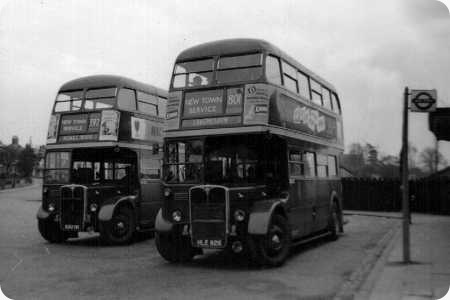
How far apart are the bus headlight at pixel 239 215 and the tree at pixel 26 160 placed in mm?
64443

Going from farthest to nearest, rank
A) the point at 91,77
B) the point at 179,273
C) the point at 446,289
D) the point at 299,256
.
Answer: the point at 91,77, the point at 299,256, the point at 179,273, the point at 446,289

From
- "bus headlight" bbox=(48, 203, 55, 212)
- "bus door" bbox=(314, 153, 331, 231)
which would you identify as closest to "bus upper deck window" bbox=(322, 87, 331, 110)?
"bus door" bbox=(314, 153, 331, 231)

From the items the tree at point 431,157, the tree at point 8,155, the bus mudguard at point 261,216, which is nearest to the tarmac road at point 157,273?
the bus mudguard at point 261,216

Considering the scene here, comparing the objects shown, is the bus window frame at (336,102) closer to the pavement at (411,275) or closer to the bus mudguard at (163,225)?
the pavement at (411,275)

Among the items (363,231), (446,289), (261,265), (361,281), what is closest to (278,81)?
(261,265)

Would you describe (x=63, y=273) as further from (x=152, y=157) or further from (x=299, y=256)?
(x=152, y=157)

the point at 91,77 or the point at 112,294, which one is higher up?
the point at 91,77

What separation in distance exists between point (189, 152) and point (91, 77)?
530 cm

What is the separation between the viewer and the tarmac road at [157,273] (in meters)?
7.41

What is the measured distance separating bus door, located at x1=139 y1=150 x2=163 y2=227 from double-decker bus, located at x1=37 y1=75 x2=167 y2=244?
3 centimetres

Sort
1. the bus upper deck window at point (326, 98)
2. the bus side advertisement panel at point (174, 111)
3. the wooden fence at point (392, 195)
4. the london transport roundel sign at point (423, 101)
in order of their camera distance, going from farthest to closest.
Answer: the wooden fence at point (392, 195) < the bus upper deck window at point (326, 98) < the bus side advertisement panel at point (174, 111) < the london transport roundel sign at point (423, 101)

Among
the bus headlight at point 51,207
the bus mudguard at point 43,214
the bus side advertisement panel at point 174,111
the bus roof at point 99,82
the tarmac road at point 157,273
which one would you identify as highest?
the bus roof at point 99,82

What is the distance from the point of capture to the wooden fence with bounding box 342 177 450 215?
Answer: 26094 millimetres

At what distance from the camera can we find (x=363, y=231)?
A: 669 inches
